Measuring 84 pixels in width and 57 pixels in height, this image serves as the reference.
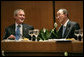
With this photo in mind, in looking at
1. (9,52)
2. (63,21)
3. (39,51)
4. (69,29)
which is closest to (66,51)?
(39,51)

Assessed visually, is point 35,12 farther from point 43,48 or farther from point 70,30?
point 43,48

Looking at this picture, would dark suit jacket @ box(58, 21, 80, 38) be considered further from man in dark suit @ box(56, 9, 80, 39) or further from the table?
the table

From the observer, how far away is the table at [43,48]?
2146 millimetres

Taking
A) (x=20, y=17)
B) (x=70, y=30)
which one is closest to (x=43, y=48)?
(x=70, y=30)

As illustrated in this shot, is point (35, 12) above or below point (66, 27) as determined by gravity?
above

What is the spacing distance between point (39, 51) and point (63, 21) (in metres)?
1.70

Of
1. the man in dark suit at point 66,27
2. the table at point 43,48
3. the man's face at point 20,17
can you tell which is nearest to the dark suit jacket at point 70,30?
the man in dark suit at point 66,27

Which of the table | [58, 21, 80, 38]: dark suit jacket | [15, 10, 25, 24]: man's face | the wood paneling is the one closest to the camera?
the table

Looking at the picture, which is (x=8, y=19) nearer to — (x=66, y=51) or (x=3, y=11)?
(x=3, y=11)

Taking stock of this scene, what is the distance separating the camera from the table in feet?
7.04

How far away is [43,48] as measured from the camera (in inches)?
85.0

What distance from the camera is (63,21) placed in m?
3.76

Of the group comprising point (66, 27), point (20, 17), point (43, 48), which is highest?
point (20, 17)

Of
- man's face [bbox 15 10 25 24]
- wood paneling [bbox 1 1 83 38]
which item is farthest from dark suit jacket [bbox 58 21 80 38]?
wood paneling [bbox 1 1 83 38]
